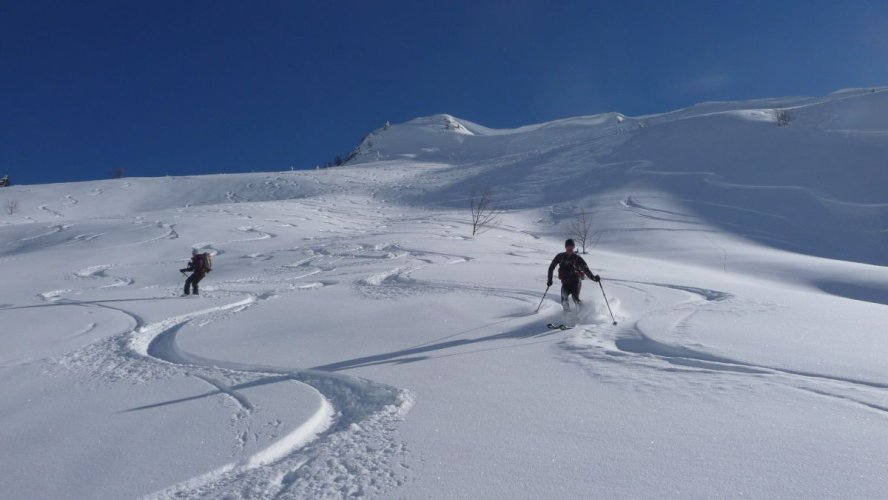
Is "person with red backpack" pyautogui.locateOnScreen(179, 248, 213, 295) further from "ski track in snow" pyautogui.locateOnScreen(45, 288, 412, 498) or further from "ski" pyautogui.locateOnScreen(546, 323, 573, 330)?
"ski" pyautogui.locateOnScreen(546, 323, 573, 330)

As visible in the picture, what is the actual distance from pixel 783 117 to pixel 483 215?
Answer: 1147 inches

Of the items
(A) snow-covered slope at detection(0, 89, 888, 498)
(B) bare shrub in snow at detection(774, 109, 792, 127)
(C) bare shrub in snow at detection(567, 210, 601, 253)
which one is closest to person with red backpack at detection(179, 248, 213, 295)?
(A) snow-covered slope at detection(0, 89, 888, 498)

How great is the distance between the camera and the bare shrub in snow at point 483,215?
30.6 metres

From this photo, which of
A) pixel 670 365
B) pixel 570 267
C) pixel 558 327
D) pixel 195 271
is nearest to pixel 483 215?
pixel 195 271

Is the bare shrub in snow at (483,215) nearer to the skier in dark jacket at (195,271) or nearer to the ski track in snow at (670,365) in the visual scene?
the skier in dark jacket at (195,271)

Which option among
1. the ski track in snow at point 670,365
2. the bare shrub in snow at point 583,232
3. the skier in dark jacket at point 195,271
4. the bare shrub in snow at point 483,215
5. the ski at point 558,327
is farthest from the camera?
the bare shrub in snow at point 483,215

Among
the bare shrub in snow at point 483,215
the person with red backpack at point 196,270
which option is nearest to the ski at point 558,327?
the person with red backpack at point 196,270

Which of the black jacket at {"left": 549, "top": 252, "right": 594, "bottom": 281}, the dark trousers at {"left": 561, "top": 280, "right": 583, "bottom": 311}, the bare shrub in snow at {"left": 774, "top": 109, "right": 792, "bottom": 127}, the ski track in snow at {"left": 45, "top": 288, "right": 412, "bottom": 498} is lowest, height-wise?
the ski track in snow at {"left": 45, "top": 288, "right": 412, "bottom": 498}

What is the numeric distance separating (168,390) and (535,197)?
38.8 meters

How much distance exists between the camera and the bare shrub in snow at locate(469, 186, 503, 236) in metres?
30.6

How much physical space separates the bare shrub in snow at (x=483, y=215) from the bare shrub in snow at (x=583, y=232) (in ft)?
15.3

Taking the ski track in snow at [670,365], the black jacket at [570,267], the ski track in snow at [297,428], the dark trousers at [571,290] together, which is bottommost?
the ski track in snow at [297,428]

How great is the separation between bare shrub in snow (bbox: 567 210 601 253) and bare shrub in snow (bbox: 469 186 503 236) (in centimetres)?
467

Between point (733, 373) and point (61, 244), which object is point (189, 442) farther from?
point (61, 244)
